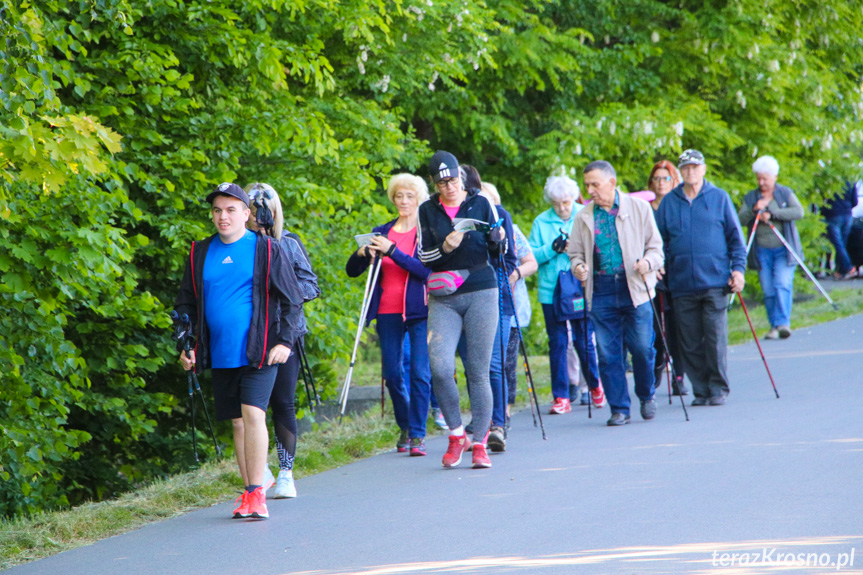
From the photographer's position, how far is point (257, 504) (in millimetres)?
6355

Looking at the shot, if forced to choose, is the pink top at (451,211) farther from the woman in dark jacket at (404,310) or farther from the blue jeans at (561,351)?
the blue jeans at (561,351)

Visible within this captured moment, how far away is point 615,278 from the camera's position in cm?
919

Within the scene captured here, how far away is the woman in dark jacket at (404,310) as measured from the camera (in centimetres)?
841

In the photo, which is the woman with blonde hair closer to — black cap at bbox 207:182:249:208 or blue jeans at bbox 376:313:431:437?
black cap at bbox 207:182:249:208

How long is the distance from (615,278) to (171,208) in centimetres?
381

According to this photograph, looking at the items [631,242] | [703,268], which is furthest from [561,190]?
[703,268]

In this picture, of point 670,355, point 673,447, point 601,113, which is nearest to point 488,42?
point 601,113

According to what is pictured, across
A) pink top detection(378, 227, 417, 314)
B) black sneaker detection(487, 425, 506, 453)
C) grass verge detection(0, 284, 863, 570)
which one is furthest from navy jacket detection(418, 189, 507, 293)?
grass verge detection(0, 284, 863, 570)

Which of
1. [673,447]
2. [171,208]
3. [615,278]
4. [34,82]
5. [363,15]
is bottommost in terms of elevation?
[673,447]

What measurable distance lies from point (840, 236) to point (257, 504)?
63.0ft

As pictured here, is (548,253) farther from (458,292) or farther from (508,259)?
(458,292)

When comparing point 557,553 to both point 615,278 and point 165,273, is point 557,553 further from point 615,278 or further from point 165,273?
point 165,273

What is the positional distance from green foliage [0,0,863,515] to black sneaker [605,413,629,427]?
2.76 meters

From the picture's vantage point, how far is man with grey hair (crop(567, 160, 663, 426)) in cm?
911
